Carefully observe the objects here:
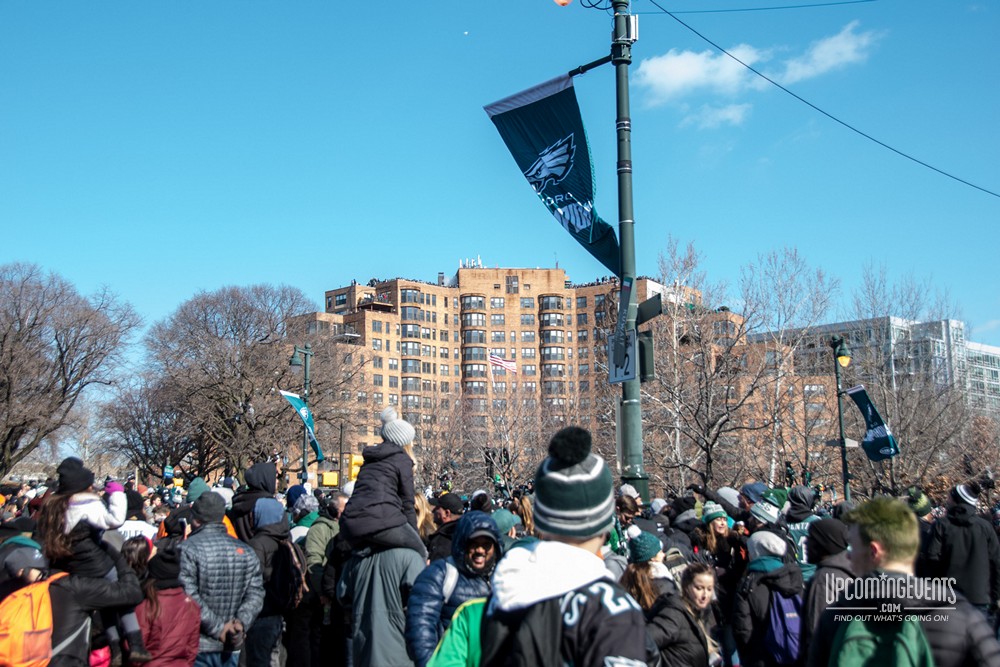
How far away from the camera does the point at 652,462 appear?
31484 millimetres

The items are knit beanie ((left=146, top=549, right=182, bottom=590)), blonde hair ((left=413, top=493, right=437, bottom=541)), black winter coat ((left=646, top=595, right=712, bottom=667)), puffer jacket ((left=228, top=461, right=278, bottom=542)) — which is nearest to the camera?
black winter coat ((left=646, top=595, right=712, bottom=667))

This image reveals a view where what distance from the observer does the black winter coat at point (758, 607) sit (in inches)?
234

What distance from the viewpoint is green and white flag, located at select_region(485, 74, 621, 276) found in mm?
11219

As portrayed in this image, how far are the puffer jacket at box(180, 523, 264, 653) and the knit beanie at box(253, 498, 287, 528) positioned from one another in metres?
1.08

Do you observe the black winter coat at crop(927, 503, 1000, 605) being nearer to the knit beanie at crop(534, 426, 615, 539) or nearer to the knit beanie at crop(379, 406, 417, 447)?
the knit beanie at crop(379, 406, 417, 447)

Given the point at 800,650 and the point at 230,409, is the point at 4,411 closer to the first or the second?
the point at 230,409

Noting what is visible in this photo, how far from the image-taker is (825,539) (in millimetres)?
5887

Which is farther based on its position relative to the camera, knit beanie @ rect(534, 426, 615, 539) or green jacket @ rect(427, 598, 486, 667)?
green jacket @ rect(427, 598, 486, 667)

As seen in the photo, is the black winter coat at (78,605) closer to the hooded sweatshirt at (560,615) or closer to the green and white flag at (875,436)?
the hooded sweatshirt at (560,615)

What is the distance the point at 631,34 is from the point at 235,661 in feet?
28.1

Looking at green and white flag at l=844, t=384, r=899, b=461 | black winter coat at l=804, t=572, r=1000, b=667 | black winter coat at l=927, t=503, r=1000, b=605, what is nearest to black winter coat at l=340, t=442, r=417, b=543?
black winter coat at l=804, t=572, r=1000, b=667

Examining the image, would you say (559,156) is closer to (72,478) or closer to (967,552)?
(967,552)

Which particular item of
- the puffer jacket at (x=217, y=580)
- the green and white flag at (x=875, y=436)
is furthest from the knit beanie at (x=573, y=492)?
the green and white flag at (x=875, y=436)

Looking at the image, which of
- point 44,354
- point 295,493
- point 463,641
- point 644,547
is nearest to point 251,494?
point 295,493
